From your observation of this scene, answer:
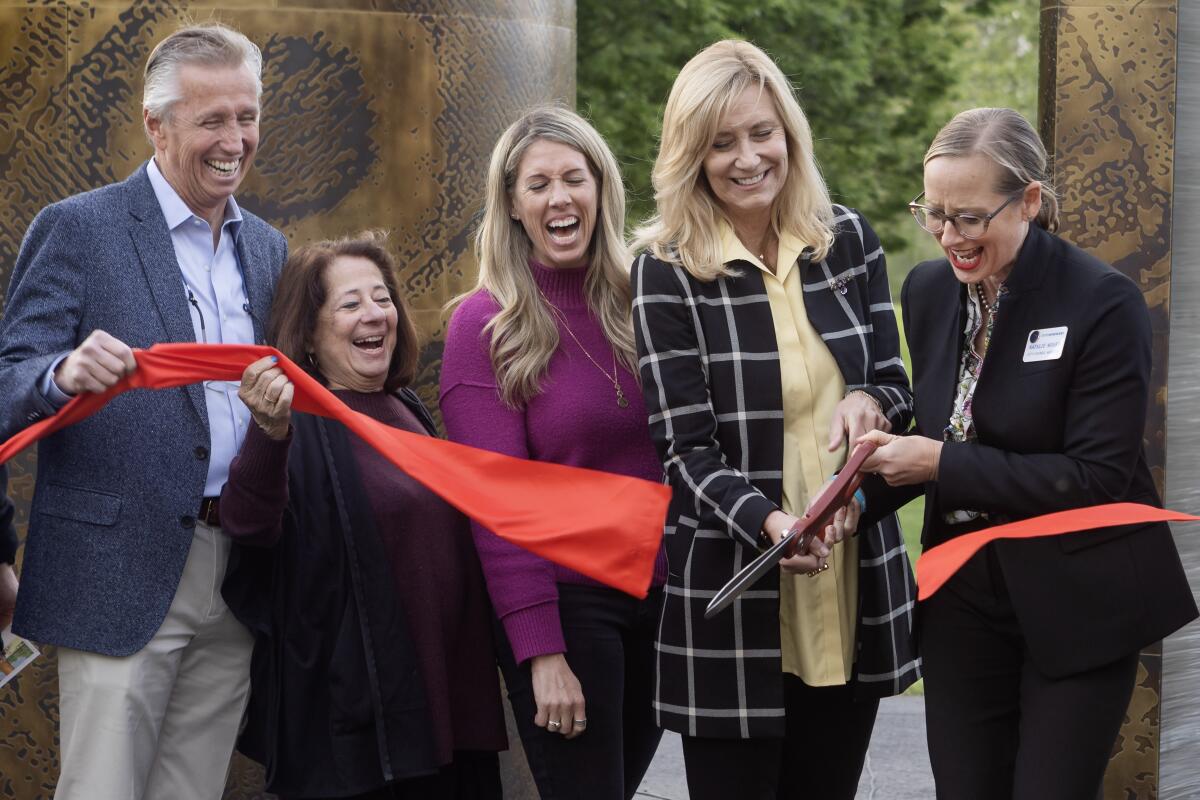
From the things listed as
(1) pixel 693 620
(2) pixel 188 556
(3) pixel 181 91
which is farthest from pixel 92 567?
(1) pixel 693 620

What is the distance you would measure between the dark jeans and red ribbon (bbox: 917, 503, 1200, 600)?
1.26m

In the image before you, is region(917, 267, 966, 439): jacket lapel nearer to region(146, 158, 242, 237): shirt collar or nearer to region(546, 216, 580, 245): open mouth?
region(546, 216, 580, 245): open mouth

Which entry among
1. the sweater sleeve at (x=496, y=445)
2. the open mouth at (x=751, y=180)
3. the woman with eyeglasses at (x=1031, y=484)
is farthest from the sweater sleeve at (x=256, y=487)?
the woman with eyeglasses at (x=1031, y=484)

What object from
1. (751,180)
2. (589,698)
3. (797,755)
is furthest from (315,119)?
(797,755)

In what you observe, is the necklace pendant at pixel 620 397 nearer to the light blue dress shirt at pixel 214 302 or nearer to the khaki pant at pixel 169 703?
the light blue dress shirt at pixel 214 302

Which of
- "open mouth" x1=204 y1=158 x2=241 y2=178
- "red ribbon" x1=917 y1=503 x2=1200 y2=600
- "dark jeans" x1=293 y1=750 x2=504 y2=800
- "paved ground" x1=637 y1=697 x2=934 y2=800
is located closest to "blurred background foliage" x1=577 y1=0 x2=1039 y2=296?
"paved ground" x1=637 y1=697 x2=934 y2=800

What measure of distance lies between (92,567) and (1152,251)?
340cm

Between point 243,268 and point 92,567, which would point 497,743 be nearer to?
point 92,567

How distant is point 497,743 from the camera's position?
409 cm

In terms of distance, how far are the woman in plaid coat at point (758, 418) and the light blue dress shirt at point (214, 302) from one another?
1.02m

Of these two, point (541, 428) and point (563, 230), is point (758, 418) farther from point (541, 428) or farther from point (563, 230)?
point (563, 230)

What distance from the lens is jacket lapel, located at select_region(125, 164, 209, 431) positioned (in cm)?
389

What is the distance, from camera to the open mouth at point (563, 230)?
4156 mm

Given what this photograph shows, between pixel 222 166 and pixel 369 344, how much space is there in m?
0.58
